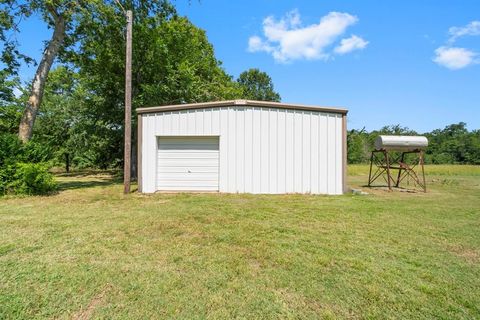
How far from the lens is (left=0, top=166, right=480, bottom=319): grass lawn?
6.82ft

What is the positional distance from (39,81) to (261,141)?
309 inches

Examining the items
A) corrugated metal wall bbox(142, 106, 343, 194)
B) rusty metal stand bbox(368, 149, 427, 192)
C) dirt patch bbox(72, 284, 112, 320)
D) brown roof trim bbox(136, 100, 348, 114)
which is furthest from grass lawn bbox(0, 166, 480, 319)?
rusty metal stand bbox(368, 149, 427, 192)

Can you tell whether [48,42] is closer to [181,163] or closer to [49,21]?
[49,21]

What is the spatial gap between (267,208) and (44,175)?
6391mm

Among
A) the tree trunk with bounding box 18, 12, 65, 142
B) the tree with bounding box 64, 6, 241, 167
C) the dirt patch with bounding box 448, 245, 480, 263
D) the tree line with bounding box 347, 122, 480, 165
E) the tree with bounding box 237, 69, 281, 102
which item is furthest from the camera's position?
the tree line with bounding box 347, 122, 480, 165

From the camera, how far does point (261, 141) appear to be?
325 inches

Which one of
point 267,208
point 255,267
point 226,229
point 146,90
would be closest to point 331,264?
point 255,267

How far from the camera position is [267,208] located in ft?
19.2

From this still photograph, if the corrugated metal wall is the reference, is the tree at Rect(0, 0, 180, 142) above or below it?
above

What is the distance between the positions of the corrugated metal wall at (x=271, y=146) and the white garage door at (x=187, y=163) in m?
0.36

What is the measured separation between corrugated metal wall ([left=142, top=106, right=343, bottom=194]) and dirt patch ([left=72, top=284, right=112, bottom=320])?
6.07 m

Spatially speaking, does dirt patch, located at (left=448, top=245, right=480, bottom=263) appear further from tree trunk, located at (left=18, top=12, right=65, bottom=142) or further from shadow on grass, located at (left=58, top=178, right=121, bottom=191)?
tree trunk, located at (left=18, top=12, right=65, bottom=142)

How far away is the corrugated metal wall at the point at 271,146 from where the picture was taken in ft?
27.1

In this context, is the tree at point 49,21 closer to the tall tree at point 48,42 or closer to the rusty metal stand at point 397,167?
the tall tree at point 48,42
